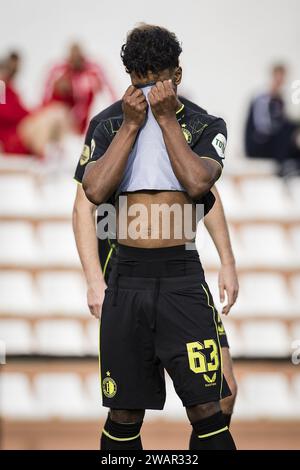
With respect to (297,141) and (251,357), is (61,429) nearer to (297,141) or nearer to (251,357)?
(251,357)

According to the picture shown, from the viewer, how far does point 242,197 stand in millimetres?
8906

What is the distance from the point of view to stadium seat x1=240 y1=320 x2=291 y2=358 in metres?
8.27

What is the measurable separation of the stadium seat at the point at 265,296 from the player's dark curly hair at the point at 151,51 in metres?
4.92

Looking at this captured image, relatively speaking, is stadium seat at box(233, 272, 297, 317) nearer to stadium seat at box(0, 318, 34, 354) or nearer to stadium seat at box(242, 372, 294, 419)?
stadium seat at box(242, 372, 294, 419)

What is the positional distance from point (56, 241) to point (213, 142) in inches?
199

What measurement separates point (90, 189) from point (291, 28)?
7.30 metres

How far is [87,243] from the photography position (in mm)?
4270

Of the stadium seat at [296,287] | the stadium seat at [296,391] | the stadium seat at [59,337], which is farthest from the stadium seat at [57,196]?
the stadium seat at [296,391]

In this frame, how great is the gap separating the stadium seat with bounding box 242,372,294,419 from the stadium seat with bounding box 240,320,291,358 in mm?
225

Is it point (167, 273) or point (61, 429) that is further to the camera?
point (61, 429)

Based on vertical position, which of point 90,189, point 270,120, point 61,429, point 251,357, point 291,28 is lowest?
point 61,429

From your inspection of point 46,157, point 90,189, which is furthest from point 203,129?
point 46,157

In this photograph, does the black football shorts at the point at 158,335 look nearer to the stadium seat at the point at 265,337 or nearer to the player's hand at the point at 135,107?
the player's hand at the point at 135,107

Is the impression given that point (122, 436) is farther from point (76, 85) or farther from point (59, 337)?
point (76, 85)
